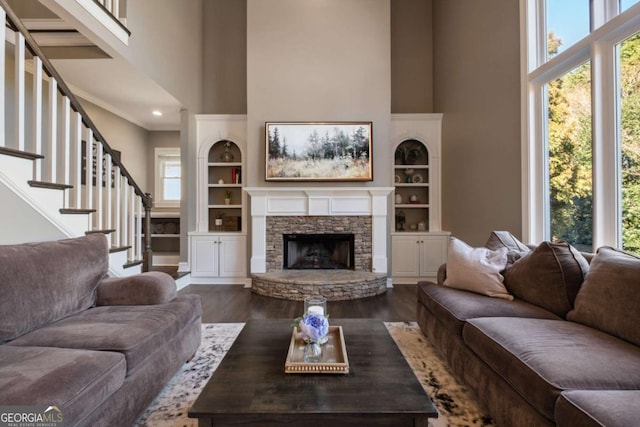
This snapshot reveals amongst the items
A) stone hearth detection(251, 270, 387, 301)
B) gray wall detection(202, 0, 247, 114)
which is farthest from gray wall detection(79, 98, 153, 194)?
stone hearth detection(251, 270, 387, 301)

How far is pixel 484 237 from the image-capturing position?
3.80 m

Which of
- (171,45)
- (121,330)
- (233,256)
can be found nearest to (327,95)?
(171,45)

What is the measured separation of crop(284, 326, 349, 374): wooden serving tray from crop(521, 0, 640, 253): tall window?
2224 millimetres

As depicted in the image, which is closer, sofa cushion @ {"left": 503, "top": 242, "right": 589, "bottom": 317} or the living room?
sofa cushion @ {"left": 503, "top": 242, "right": 589, "bottom": 317}

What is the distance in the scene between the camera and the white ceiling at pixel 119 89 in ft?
11.6

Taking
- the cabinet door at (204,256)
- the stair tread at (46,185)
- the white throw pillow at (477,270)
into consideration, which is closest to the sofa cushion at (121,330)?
the stair tread at (46,185)

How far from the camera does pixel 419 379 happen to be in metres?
2.11

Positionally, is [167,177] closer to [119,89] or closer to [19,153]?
[119,89]

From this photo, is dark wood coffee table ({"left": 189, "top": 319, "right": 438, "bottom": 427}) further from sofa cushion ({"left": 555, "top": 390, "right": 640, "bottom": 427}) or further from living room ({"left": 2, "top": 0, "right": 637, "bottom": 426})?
living room ({"left": 2, "top": 0, "right": 637, "bottom": 426})

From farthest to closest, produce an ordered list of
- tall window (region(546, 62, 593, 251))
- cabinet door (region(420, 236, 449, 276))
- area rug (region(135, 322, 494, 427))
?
cabinet door (region(420, 236, 449, 276)), tall window (region(546, 62, 593, 251)), area rug (region(135, 322, 494, 427))

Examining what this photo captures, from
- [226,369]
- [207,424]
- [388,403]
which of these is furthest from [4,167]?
[388,403]

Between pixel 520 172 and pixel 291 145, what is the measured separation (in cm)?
297

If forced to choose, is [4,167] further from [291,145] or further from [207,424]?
[291,145]

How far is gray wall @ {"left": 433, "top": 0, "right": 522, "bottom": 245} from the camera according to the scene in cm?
326
